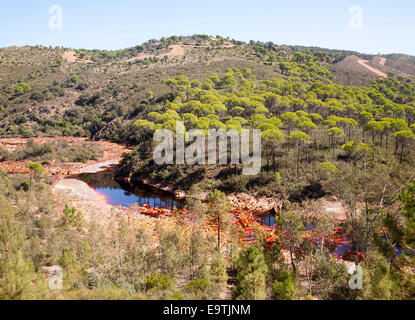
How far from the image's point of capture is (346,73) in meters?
96.6

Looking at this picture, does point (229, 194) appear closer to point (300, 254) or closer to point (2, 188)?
point (300, 254)

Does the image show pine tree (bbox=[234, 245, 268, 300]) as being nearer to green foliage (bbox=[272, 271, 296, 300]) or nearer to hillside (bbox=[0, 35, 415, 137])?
green foliage (bbox=[272, 271, 296, 300])

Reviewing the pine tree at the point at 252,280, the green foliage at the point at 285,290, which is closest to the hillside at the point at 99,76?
the pine tree at the point at 252,280

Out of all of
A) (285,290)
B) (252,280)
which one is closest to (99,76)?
(252,280)

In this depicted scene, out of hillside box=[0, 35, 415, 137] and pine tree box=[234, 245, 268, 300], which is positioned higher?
hillside box=[0, 35, 415, 137]

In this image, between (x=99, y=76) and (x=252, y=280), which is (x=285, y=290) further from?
(x=99, y=76)

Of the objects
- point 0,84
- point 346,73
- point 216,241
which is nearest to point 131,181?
point 216,241

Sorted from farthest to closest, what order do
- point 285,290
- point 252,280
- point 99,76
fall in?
point 99,76 < point 252,280 < point 285,290

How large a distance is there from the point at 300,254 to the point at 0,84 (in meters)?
113

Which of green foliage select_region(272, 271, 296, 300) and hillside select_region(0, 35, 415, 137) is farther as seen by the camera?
hillside select_region(0, 35, 415, 137)

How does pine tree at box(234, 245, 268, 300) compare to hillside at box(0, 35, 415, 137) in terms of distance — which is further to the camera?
hillside at box(0, 35, 415, 137)

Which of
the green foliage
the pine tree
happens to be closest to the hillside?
the pine tree

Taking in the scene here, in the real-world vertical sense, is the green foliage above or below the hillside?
below
